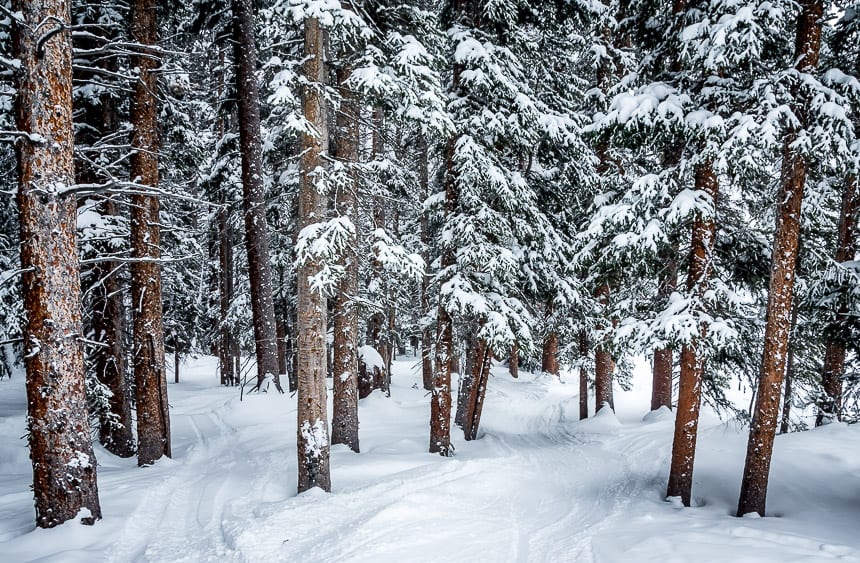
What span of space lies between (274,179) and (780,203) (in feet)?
39.8

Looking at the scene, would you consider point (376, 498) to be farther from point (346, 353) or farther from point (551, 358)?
point (551, 358)

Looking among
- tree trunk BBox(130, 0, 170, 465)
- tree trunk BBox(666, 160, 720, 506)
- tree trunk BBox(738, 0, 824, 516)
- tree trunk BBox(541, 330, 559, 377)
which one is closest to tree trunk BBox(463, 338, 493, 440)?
tree trunk BBox(666, 160, 720, 506)

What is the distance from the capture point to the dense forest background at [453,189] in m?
5.47

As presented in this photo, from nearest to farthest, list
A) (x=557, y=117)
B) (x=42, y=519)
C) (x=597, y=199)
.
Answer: (x=42, y=519) → (x=597, y=199) → (x=557, y=117)

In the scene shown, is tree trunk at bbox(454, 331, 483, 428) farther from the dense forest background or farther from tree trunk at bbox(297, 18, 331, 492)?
tree trunk at bbox(297, 18, 331, 492)

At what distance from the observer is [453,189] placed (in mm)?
10773

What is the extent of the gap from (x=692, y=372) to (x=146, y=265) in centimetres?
1046

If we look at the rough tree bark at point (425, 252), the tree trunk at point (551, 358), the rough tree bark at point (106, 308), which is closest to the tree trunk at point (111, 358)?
the rough tree bark at point (106, 308)

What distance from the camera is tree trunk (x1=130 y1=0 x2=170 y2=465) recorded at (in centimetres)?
891

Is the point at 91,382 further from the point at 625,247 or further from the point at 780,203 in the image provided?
the point at 780,203

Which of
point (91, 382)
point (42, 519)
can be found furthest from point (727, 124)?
point (91, 382)

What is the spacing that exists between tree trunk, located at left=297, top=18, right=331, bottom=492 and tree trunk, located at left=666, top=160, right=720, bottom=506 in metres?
6.19

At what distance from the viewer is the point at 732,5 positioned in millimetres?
7039

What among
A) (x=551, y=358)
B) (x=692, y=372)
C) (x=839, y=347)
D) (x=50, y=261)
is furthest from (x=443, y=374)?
(x=551, y=358)
